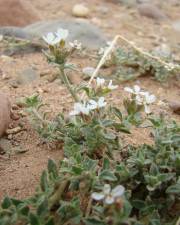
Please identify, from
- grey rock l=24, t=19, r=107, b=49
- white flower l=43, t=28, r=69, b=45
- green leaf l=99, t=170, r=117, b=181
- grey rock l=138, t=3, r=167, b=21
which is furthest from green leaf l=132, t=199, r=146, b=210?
grey rock l=138, t=3, r=167, b=21

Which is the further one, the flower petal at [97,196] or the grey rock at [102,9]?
the grey rock at [102,9]

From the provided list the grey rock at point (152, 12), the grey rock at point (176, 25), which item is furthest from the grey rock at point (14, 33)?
the grey rock at point (152, 12)

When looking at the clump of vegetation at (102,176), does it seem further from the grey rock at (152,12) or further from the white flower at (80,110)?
the grey rock at (152,12)

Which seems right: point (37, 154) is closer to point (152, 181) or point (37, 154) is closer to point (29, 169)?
point (29, 169)

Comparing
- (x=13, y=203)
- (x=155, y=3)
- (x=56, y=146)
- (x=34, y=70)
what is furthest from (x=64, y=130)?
(x=155, y=3)

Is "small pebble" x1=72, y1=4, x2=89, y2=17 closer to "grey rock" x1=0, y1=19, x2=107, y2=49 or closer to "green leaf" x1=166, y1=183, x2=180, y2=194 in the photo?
"grey rock" x1=0, y1=19, x2=107, y2=49

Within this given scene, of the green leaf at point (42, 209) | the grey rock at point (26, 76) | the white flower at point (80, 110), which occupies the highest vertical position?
the white flower at point (80, 110)
